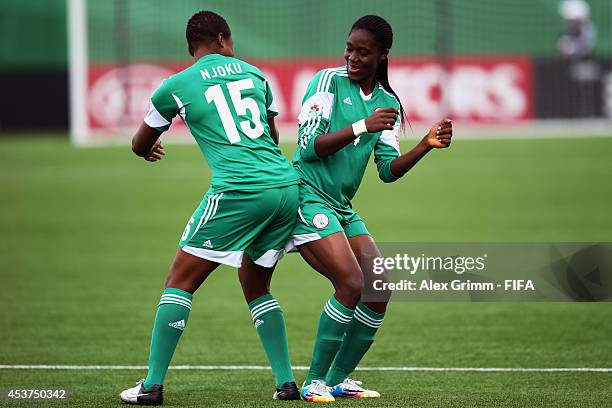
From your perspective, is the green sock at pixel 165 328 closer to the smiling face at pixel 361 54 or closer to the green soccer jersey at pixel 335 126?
the green soccer jersey at pixel 335 126

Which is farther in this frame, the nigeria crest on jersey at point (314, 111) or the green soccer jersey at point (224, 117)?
the nigeria crest on jersey at point (314, 111)

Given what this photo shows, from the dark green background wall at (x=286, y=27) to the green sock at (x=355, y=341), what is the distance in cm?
2438

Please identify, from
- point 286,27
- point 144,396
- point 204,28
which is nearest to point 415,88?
point 286,27

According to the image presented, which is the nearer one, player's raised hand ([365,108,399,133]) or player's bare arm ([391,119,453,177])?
player's raised hand ([365,108,399,133])

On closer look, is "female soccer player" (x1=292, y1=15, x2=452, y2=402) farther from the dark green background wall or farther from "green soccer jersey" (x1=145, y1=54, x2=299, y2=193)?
the dark green background wall

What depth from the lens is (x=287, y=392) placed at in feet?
20.4

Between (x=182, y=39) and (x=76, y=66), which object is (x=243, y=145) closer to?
(x=76, y=66)

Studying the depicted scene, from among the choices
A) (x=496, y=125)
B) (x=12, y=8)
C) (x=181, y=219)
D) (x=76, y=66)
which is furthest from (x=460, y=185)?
(x=12, y=8)

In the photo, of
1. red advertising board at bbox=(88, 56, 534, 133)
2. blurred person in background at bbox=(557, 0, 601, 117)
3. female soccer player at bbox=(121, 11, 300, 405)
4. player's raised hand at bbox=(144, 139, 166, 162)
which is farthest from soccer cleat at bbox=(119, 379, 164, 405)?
blurred person in background at bbox=(557, 0, 601, 117)

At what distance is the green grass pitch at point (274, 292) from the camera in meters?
6.74

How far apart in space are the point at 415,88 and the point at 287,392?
71.3 ft

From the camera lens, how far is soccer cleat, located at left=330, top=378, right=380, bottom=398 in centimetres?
639

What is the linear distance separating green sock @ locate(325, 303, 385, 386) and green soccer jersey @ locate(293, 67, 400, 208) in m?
0.63

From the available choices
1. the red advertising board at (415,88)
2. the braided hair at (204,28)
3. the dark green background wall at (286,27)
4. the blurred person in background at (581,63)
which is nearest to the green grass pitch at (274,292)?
the braided hair at (204,28)
